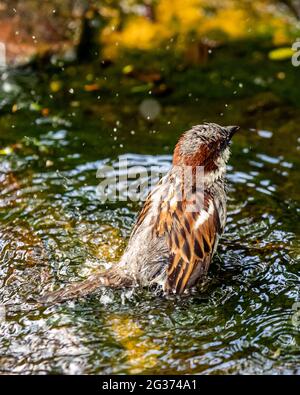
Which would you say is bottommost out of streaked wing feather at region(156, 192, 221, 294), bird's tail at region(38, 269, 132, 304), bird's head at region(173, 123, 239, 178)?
bird's tail at region(38, 269, 132, 304)

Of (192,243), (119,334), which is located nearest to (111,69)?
(192,243)

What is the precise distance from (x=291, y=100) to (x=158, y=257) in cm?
494

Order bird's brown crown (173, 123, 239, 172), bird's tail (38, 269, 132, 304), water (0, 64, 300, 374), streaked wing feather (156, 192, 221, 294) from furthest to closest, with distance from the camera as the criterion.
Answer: bird's brown crown (173, 123, 239, 172) < streaked wing feather (156, 192, 221, 294) < bird's tail (38, 269, 132, 304) < water (0, 64, 300, 374)

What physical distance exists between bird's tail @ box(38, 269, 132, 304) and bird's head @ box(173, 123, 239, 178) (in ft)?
4.27

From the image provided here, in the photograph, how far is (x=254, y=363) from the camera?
5.32 metres

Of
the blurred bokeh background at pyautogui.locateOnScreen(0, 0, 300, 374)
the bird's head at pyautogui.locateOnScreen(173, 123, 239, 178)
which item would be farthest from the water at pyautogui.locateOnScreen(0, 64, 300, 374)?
the bird's head at pyautogui.locateOnScreen(173, 123, 239, 178)

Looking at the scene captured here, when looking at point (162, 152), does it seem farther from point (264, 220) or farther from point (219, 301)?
point (219, 301)

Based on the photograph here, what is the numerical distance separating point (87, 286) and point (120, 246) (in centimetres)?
104

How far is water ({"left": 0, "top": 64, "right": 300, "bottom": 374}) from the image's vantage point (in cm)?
543

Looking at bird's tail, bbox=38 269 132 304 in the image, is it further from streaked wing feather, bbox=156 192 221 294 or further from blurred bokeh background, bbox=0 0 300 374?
streaked wing feather, bbox=156 192 221 294

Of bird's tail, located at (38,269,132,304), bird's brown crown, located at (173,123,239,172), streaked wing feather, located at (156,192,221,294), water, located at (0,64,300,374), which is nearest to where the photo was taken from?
water, located at (0,64,300,374)

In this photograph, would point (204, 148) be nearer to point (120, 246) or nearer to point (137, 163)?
point (120, 246)

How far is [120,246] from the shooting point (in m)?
7.04

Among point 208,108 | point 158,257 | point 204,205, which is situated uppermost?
point 208,108
